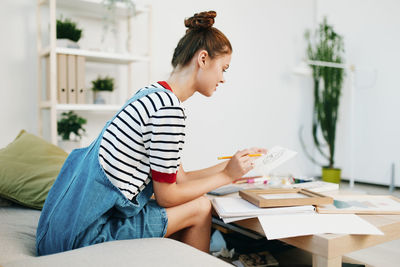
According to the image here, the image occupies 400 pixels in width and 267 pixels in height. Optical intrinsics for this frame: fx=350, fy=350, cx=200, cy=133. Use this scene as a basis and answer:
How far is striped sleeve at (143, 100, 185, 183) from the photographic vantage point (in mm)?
918

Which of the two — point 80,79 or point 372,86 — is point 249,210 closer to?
point 80,79

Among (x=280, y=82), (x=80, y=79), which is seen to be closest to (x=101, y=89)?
(x=80, y=79)

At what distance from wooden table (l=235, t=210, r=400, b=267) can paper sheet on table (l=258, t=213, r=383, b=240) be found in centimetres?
2

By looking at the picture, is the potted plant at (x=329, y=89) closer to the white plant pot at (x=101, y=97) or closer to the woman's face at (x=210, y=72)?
the white plant pot at (x=101, y=97)

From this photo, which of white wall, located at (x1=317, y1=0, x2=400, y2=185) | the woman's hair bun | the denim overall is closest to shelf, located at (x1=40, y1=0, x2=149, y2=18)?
the woman's hair bun

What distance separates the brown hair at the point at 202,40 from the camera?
115cm

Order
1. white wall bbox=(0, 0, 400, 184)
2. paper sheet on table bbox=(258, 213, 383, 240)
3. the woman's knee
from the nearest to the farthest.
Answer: paper sheet on table bbox=(258, 213, 383, 240), the woman's knee, white wall bbox=(0, 0, 400, 184)

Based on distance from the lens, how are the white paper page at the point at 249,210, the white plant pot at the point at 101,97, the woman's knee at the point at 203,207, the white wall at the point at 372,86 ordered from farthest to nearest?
the white wall at the point at 372,86, the white plant pot at the point at 101,97, the woman's knee at the point at 203,207, the white paper page at the point at 249,210

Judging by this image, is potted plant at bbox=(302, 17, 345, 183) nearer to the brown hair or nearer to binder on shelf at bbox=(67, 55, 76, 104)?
binder on shelf at bbox=(67, 55, 76, 104)

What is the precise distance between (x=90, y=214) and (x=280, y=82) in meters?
3.21

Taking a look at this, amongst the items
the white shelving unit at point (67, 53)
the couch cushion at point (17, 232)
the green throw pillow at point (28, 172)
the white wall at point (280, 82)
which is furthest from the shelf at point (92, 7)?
the couch cushion at point (17, 232)

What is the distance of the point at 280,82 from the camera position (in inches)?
149

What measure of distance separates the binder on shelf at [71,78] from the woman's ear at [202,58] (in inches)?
54.6

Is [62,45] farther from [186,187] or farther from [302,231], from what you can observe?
[302,231]
